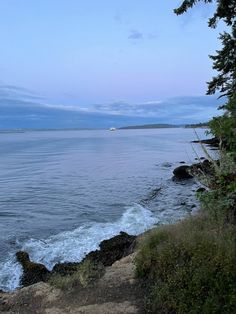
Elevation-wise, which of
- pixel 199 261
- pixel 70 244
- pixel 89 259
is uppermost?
pixel 199 261

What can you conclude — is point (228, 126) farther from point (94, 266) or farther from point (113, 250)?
point (113, 250)

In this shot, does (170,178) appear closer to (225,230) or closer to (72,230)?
(72,230)

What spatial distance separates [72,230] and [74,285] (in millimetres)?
10188

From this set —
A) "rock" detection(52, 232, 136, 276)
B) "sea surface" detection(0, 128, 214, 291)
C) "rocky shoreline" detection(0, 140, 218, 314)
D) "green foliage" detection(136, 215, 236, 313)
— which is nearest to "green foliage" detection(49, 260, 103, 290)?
"rocky shoreline" detection(0, 140, 218, 314)

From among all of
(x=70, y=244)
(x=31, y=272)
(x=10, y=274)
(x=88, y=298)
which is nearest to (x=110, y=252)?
(x=31, y=272)

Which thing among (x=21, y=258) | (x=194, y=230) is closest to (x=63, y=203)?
(x=21, y=258)

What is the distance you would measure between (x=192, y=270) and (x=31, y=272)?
24.5 feet

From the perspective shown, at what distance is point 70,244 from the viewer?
626 inches

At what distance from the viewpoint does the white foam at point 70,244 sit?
1325 cm

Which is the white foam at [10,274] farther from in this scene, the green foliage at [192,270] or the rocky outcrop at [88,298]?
the green foliage at [192,270]

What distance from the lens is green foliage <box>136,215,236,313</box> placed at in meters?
6.14

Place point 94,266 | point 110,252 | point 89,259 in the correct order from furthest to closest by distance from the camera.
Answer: point 110,252 → point 89,259 → point 94,266

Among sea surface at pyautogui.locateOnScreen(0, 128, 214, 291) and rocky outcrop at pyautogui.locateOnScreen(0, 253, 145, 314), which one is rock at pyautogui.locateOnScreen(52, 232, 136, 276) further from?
rocky outcrop at pyautogui.locateOnScreen(0, 253, 145, 314)

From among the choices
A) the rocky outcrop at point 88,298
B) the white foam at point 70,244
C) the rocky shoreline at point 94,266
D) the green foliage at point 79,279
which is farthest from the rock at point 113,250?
the rocky outcrop at point 88,298
